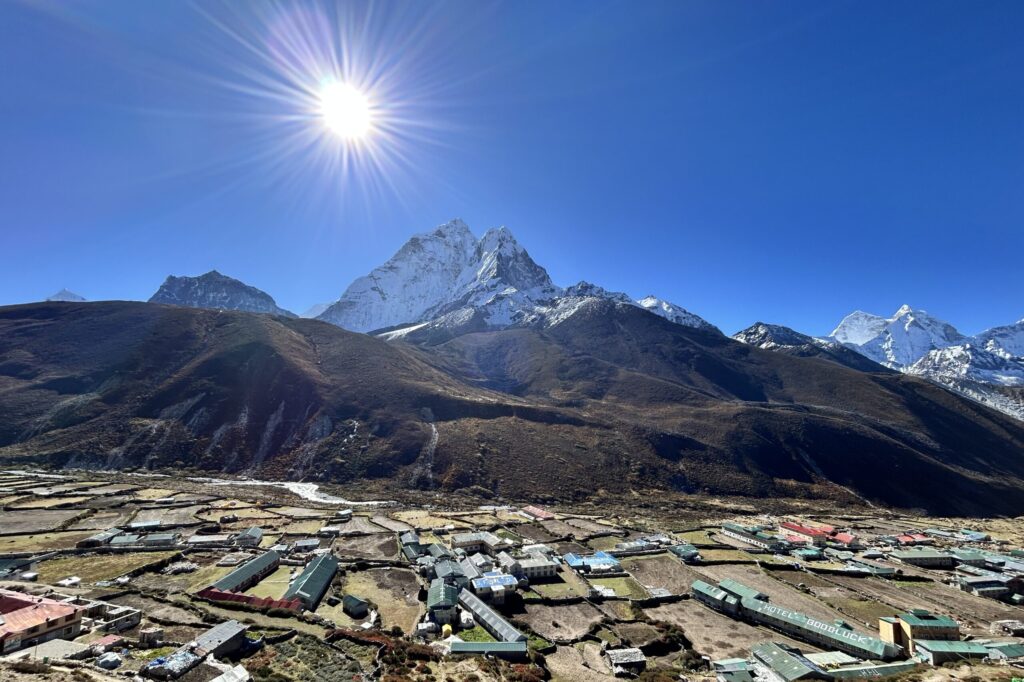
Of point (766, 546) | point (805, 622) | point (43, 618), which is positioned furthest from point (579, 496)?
point (43, 618)

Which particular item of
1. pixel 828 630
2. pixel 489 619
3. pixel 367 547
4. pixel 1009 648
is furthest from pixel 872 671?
pixel 367 547

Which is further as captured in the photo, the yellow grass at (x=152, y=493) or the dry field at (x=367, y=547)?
the yellow grass at (x=152, y=493)

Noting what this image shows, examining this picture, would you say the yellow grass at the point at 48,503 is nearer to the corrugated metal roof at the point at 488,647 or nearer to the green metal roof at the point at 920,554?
the corrugated metal roof at the point at 488,647

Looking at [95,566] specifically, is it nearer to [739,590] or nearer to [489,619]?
[489,619]

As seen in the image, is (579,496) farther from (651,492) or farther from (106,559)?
(106,559)

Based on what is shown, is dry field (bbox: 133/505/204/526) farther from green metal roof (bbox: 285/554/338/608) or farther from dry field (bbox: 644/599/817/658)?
dry field (bbox: 644/599/817/658)

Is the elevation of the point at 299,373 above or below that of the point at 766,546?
above

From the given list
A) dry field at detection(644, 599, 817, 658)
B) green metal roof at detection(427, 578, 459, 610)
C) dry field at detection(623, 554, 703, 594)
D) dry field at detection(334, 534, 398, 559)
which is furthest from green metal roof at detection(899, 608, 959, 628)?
dry field at detection(334, 534, 398, 559)

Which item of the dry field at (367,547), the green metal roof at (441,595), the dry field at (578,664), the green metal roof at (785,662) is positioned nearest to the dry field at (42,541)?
the dry field at (367,547)
